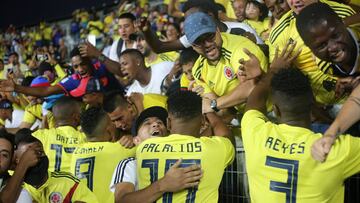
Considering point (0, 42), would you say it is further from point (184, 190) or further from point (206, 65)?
point (184, 190)

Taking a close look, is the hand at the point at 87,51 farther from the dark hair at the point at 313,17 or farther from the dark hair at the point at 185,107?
the dark hair at the point at 313,17

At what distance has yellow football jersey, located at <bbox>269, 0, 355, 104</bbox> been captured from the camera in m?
3.92

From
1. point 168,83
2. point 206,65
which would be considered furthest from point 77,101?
point 206,65

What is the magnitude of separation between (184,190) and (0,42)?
18.1 meters

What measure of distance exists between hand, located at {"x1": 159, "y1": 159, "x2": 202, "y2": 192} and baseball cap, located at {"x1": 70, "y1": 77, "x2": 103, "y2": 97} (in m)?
3.06

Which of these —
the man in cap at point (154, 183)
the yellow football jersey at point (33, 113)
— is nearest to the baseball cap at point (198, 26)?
the man in cap at point (154, 183)

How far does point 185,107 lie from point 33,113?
5.12 m

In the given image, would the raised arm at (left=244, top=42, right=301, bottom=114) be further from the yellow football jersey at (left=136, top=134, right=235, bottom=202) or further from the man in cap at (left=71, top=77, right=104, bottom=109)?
the man in cap at (left=71, top=77, right=104, bottom=109)

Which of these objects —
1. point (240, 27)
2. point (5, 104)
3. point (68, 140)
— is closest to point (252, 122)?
point (240, 27)

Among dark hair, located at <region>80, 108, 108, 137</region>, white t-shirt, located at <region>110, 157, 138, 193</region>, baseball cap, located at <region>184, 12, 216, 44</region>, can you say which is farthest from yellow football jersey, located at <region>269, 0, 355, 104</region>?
dark hair, located at <region>80, 108, 108, 137</region>

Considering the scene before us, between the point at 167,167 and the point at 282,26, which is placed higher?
the point at 282,26

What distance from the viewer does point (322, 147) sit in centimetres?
265

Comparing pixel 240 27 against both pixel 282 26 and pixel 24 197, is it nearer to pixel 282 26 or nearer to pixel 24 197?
pixel 282 26

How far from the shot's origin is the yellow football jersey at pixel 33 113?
784cm
